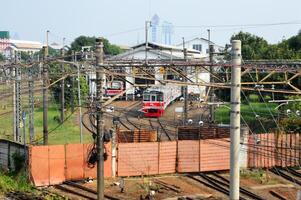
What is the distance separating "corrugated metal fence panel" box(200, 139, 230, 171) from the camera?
15.4 m

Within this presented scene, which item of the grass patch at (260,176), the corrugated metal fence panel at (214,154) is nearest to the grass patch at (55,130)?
the corrugated metal fence panel at (214,154)

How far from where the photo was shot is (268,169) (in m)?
16.2

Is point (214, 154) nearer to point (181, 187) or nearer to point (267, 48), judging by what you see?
point (181, 187)

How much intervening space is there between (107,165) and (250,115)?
51.4ft

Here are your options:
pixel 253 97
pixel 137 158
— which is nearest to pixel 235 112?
pixel 137 158

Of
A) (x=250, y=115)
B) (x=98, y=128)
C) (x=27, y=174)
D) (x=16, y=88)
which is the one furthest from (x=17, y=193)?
(x=250, y=115)

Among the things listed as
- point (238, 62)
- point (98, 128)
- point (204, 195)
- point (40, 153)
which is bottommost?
point (204, 195)

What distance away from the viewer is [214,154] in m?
15.5

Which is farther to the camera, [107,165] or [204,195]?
[107,165]

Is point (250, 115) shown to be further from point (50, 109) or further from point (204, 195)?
point (204, 195)

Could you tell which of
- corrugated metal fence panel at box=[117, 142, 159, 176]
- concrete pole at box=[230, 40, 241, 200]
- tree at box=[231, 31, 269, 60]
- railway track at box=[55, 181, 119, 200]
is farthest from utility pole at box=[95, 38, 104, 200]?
tree at box=[231, 31, 269, 60]

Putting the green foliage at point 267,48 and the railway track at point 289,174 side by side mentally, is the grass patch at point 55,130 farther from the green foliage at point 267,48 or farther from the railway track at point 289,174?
the green foliage at point 267,48

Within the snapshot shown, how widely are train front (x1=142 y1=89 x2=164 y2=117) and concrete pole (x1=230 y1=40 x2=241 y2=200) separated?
23500 mm

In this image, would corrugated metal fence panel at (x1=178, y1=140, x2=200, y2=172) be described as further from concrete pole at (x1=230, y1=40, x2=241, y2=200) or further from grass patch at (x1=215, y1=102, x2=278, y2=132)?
concrete pole at (x1=230, y1=40, x2=241, y2=200)
